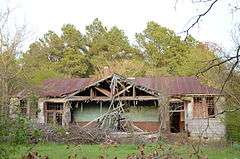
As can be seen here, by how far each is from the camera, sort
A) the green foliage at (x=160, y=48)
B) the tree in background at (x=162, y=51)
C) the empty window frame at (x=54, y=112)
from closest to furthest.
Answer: the empty window frame at (x=54, y=112)
the tree in background at (x=162, y=51)
the green foliage at (x=160, y=48)

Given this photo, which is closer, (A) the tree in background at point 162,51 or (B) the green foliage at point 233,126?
(B) the green foliage at point 233,126

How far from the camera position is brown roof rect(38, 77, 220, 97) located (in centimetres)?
3838

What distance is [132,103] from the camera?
131 ft

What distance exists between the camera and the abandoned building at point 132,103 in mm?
36750

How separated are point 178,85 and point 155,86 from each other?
207 centimetres

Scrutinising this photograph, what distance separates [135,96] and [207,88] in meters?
5.99

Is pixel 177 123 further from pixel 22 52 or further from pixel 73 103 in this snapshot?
pixel 22 52

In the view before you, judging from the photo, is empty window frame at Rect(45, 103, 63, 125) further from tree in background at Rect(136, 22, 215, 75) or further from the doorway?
tree in background at Rect(136, 22, 215, 75)

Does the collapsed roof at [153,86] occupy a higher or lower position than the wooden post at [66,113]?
higher

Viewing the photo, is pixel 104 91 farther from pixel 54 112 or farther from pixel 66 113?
pixel 54 112

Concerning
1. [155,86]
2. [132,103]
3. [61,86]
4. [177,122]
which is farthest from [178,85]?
[61,86]

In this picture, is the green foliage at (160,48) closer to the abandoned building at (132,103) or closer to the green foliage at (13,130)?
the abandoned building at (132,103)

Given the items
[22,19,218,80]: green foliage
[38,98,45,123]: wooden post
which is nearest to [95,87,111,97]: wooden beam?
[38,98,45,123]: wooden post

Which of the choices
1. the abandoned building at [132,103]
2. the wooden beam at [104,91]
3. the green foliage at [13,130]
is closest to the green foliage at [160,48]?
the abandoned building at [132,103]
